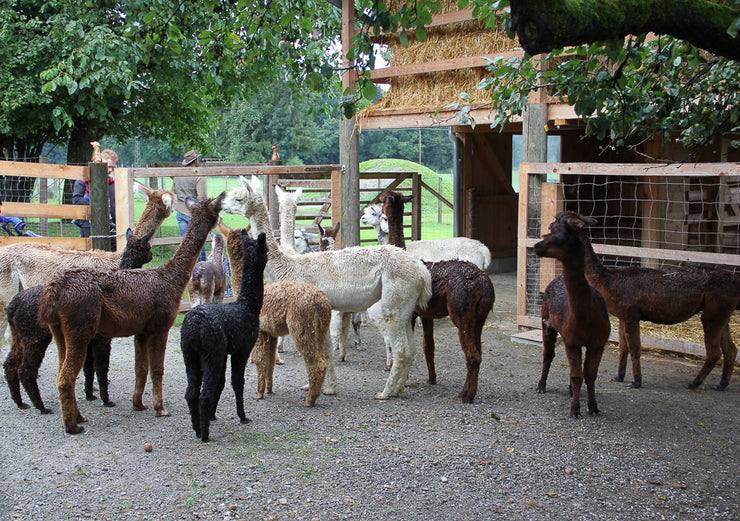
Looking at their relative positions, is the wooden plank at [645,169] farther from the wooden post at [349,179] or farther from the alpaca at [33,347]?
the alpaca at [33,347]

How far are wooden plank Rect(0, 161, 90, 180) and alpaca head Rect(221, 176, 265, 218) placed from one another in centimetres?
275

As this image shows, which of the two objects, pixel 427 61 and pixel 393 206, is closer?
pixel 393 206

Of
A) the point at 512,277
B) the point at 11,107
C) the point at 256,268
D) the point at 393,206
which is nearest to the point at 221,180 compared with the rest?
the point at 11,107

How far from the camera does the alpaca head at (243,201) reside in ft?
20.4

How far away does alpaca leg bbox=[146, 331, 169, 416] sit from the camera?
5152mm

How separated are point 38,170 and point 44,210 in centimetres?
52

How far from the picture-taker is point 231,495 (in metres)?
3.87

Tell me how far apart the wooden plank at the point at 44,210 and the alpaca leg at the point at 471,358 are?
506 centimetres

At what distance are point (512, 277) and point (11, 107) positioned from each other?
35.4ft

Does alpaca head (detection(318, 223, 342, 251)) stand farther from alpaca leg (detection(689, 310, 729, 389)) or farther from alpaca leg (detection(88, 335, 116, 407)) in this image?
alpaca leg (detection(689, 310, 729, 389))

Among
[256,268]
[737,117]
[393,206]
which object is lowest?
[256,268]

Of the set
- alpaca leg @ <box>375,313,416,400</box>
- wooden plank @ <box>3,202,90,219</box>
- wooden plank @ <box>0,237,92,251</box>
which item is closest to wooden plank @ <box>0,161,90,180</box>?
wooden plank @ <box>3,202,90,219</box>

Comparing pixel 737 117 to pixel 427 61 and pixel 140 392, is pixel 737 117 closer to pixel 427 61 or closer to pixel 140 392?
pixel 140 392

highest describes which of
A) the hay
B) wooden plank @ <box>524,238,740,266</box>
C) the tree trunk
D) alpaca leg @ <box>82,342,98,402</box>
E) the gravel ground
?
the hay
